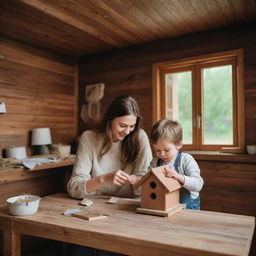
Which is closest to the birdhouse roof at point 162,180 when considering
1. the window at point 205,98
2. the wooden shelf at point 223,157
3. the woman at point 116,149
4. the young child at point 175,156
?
the young child at point 175,156

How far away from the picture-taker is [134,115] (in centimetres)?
190

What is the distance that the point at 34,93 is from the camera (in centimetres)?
368

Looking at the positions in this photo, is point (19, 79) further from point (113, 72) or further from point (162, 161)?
point (162, 161)

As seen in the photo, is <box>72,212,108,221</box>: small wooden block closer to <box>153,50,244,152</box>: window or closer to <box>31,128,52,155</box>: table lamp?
<box>153,50,244,152</box>: window

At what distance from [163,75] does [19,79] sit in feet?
6.20

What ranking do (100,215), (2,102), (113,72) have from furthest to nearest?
(113,72) → (2,102) → (100,215)

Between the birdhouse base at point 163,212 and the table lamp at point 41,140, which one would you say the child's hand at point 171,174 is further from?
the table lamp at point 41,140

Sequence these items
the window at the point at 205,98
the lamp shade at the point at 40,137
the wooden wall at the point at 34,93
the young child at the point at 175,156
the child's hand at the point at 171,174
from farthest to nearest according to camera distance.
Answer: the lamp shade at the point at 40,137 → the wooden wall at the point at 34,93 → the window at the point at 205,98 → the young child at the point at 175,156 → the child's hand at the point at 171,174

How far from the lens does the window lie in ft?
10.5

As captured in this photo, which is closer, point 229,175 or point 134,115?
point 134,115

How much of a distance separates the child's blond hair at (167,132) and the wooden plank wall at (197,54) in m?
1.56

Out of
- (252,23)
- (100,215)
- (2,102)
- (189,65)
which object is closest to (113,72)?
(189,65)

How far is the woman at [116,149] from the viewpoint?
6.18 feet

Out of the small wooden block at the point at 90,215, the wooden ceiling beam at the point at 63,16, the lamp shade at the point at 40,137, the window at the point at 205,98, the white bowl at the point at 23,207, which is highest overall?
the wooden ceiling beam at the point at 63,16
